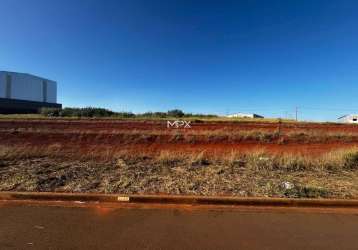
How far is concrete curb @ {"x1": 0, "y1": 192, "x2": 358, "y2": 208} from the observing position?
19.4 ft

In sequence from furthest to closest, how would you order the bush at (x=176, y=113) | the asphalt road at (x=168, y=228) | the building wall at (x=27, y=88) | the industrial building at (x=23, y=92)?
the building wall at (x=27, y=88)
the industrial building at (x=23, y=92)
the bush at (x=176, y=113)
the asphalt road at (x=168, y=228)

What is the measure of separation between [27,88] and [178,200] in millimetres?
116146

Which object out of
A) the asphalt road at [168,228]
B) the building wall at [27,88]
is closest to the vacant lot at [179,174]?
the asphalt road at [168,228]

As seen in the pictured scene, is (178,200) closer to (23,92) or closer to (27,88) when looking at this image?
(23,92)

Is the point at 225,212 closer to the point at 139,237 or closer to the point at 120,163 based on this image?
the point at 139,237

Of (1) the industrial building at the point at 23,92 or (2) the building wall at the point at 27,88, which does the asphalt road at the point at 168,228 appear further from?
(2) the building wall at the point at 27,88

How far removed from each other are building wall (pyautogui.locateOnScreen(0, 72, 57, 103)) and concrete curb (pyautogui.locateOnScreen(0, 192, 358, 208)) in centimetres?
10980

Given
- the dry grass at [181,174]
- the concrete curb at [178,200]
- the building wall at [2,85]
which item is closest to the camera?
the concrete curb at [178,200]

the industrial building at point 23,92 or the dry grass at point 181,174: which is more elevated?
the industrial building at point 23,92

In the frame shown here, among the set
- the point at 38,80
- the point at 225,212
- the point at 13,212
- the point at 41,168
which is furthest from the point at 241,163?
the point at 38,80

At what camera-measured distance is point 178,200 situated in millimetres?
6012

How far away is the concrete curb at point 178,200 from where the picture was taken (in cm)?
591

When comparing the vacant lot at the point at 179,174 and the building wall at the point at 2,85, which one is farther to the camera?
the building wall at the point at 2,85

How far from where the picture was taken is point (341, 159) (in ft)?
33.3
